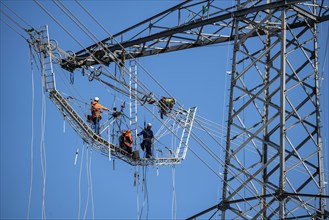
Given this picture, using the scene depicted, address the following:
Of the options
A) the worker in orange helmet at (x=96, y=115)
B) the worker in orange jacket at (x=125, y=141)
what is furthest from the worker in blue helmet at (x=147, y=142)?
the worker in orange helmet at (x=96, y=115)

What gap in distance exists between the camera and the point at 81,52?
2650 centimetres

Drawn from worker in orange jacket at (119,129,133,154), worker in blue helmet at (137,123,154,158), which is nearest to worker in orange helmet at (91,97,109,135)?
worker in orange jacket at (119,129,133,154)

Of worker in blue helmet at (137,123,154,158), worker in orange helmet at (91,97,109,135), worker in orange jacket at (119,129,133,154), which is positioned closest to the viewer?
worker in orange helmet at (91,97,109,135)

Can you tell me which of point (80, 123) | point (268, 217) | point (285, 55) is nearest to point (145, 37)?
point (80, 123)

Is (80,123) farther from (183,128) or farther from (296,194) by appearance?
(296,194)

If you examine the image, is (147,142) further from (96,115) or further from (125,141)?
(96,115)

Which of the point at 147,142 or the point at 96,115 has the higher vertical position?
the point at 96,115

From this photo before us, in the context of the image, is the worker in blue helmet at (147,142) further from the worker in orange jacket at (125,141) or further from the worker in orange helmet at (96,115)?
the worker in orange helmet at (96,115)

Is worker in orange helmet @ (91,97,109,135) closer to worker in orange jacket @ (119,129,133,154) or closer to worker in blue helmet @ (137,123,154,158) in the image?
worker in orange jacket @ (119,129,133,154)

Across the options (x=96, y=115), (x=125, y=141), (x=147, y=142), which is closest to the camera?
(x=96, y=115)

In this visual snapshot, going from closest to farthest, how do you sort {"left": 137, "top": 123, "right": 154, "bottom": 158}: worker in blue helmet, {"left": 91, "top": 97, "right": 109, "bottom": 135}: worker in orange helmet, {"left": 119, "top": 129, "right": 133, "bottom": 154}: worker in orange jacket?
1. {"left": 91, "top": 97, "right": 109, "bottom": 135}: worker in orange helmet
2. {"left": 119, "top": 129, "right": 133, "bottom": 154}: worker in orange jacket
3. {"left": 137, "top": 123, "right": 154, "bottom": 158}: worker in blue helmet

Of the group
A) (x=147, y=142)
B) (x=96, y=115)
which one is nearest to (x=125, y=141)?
(x=147, y=142)

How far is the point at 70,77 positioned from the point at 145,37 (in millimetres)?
2591

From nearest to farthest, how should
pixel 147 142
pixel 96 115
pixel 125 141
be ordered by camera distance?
pixel 96 115
pixel 125 141
pixel 147 142
